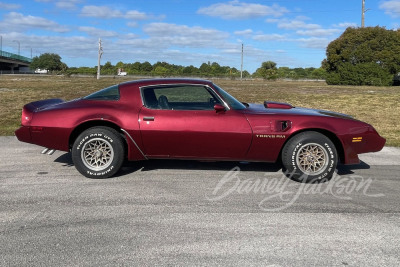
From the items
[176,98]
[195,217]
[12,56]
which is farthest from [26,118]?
[12,56]

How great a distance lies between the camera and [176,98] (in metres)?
5.44

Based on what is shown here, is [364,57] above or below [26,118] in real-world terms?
above

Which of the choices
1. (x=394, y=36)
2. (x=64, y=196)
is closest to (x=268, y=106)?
(x=64, y=196)

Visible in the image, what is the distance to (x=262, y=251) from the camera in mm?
3008

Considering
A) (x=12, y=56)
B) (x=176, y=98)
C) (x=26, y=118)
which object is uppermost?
(x=12, y=56)

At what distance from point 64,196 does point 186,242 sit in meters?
1.84

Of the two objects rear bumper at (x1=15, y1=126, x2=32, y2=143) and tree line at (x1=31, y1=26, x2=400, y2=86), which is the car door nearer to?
rear bumper at (x1=15, y1=126, x2=32, y2=143)

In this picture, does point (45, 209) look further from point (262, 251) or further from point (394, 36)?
point (394, 36)

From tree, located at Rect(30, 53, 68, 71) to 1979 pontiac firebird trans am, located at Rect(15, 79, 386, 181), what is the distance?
4961 inches

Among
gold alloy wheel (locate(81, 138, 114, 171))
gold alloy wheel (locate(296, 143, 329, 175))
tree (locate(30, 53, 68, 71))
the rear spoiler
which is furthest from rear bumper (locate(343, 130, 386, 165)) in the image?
tree (locate(30, 53, 68, 71))

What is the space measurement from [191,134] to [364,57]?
47064 mm

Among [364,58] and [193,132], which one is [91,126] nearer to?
[193,132]

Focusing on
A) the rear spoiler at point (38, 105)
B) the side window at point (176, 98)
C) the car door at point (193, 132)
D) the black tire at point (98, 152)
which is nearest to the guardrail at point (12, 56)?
the rear spoiler at point (38, 105)

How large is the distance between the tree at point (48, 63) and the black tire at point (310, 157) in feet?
417
